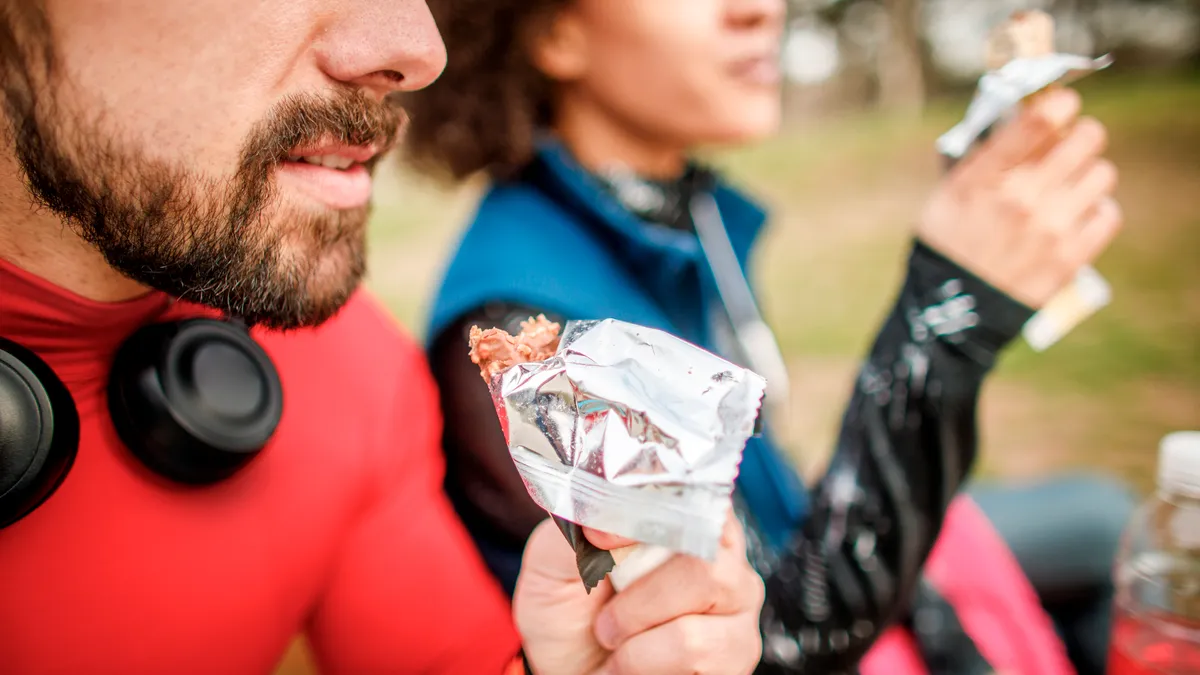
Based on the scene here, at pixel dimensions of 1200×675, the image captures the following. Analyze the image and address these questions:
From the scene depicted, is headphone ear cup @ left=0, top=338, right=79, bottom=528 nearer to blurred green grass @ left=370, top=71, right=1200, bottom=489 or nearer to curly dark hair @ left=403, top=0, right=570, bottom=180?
blurred green grass @ left=370, top=71, right=1200, bottom=489

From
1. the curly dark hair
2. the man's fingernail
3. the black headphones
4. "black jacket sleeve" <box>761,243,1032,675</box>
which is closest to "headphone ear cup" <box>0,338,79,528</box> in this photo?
the black headphones

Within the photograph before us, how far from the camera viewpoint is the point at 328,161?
0.73m

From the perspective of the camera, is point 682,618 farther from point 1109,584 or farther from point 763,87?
point 1109,584

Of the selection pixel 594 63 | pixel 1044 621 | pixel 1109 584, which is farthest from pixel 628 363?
pixel 1109 584

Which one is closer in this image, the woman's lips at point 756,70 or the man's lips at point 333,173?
the man's lips at point 333,173

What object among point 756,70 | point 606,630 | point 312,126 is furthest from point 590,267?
point 606,630

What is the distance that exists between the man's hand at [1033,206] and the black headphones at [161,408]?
0.80 metres

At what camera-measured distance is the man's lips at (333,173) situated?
0.68 meters

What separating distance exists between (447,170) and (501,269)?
64cm

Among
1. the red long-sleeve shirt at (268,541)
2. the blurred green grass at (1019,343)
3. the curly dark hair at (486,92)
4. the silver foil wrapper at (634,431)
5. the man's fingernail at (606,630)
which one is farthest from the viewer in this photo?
the blurred green grass at (1019,343)

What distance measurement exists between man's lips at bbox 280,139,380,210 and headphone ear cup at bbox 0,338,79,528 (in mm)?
256

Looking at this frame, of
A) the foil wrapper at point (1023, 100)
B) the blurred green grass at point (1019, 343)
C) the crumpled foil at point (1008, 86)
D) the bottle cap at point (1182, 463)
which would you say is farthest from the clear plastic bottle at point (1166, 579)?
the blurred green grass at point (1019, 343)

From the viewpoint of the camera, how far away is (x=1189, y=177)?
5.01 meters

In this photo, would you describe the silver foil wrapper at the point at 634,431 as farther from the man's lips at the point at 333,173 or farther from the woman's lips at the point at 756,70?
the woman's lips at the point at 756,70
